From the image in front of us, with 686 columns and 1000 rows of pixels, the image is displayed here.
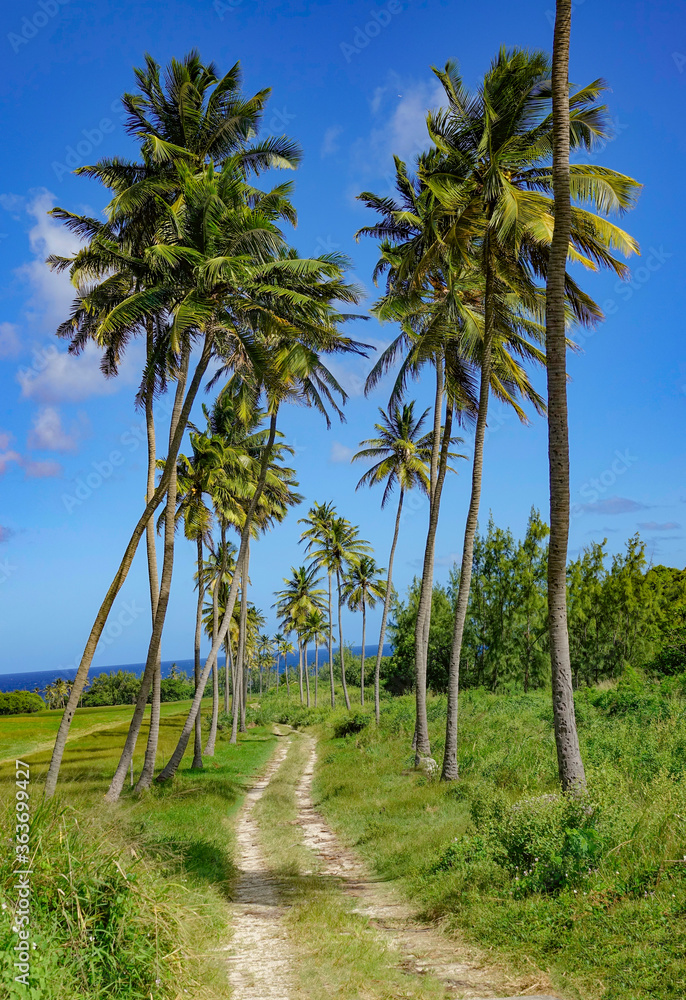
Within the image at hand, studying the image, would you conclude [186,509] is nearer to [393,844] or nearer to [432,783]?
[432,783]

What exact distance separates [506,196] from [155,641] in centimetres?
1224

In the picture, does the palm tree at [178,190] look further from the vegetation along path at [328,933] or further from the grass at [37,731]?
the grass at [37,731]

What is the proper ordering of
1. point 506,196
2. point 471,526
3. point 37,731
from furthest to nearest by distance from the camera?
1. point 37,731
2. point 471,526
3. point 506,196

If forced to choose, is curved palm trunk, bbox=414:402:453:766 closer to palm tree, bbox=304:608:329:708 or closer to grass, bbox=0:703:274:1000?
grass, bbox=0:703:274:1000

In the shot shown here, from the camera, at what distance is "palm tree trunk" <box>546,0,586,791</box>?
8094mm

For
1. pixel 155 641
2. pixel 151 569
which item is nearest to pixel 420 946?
pixel 155 641

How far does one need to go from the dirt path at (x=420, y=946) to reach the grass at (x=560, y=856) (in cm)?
21

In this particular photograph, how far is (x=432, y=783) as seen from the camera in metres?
14.0

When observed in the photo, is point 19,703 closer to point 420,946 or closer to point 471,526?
point 471,526

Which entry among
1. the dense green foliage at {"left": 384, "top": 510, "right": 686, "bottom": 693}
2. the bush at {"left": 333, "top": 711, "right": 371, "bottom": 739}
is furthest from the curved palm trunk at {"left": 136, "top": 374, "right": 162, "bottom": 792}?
the dense green foliage at {"left": 384, "top": 510, "right": 686, "bottom": 693}

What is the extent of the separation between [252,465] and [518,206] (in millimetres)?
15629

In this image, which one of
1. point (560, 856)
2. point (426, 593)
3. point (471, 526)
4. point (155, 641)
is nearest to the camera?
point (560, 856)

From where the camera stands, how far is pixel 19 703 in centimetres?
6256

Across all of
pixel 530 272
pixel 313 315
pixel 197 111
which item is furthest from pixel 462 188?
pixel 197 111
